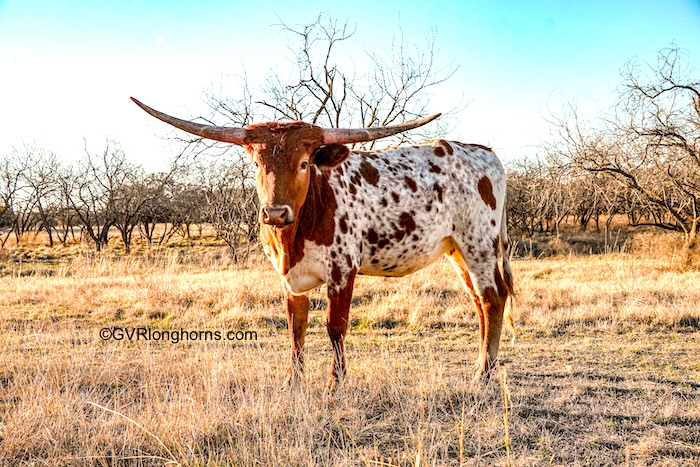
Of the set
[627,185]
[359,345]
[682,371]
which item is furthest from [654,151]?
[359,345]

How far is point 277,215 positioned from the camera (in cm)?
381

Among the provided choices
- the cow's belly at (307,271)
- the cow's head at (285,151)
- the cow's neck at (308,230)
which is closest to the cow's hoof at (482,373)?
the cow's belly at (307,271)

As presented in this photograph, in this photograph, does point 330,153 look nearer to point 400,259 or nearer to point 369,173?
point 369,173

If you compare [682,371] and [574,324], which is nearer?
[682,371]

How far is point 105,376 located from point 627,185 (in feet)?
45.5

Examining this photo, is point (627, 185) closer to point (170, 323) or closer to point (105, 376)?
point (170, 323)

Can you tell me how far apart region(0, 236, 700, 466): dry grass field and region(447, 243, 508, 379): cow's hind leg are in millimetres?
335

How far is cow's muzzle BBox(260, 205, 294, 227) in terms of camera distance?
150 inches

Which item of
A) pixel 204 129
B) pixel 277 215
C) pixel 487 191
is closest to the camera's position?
pixel 277 215

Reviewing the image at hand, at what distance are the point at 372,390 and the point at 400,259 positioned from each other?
1338mm

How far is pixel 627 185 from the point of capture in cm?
1433

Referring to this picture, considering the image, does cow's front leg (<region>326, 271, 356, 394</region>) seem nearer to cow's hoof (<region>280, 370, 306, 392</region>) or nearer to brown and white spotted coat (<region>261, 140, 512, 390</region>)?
brown and white spotted coat (<region>261, 140, 512, 390</region>)

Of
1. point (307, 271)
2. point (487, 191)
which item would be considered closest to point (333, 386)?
point (307, 271)

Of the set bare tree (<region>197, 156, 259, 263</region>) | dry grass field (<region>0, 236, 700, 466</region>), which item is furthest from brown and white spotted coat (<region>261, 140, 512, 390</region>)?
bare tree (<region>197, 156, 259, 263</region>)
